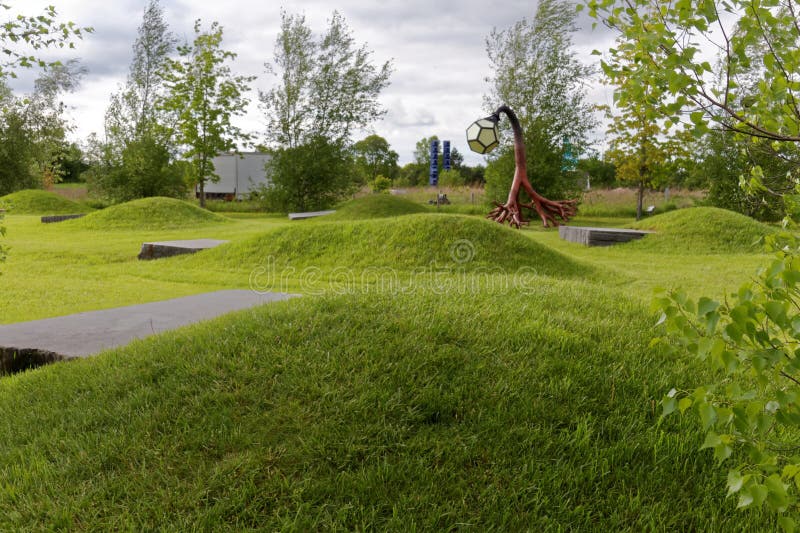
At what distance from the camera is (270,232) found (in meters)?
8.83

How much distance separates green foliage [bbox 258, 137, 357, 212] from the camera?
22.1 metres

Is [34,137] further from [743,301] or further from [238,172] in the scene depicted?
[743,301]

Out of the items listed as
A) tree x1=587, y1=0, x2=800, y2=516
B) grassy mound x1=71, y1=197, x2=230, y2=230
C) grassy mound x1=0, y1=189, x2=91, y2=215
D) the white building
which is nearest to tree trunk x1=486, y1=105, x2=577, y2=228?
grassy mound x1=71, y1=197, x2=230, y2=230

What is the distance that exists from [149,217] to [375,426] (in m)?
14.3

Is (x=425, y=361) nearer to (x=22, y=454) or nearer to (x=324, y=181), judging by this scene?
(x=22, y=454)

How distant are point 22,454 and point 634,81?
110 inches

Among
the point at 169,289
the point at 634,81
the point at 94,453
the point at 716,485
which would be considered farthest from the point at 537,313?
the point at 169,289

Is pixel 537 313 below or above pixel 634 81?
below

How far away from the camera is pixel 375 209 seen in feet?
55.1

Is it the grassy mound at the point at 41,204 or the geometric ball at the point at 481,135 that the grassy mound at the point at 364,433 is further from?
the grassy mound at the point at 41,204

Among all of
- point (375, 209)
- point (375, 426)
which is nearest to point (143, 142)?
point (375, 209)

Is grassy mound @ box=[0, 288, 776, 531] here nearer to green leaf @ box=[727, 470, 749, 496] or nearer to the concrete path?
the concrete path

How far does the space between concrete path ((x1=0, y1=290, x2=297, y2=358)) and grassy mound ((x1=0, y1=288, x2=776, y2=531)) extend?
37cm

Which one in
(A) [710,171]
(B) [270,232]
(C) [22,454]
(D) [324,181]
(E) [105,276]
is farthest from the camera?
(D) [324,181]
